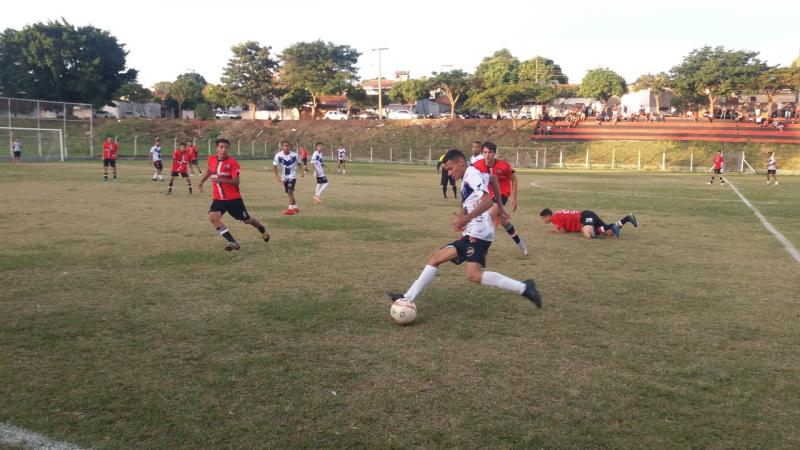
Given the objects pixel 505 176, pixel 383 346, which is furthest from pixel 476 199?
pixel 505 176

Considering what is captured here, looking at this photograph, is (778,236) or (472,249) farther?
(778,236)

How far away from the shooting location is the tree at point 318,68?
82625 millimetres

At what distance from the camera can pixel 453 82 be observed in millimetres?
77938

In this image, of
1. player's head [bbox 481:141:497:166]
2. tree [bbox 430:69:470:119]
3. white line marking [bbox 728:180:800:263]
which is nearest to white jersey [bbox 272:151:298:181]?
player's head [bbox 481:141:497:166]

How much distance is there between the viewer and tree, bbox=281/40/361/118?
82625 millimetres

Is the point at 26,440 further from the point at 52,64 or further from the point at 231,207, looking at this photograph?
the point at 52,64

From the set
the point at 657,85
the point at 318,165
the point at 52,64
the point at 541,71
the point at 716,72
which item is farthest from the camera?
the point at 541,71

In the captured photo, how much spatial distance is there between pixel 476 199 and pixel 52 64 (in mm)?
82172

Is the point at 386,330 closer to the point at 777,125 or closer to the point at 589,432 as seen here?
the point at 589,432

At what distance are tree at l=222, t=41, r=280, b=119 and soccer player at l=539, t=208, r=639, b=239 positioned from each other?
3149 inches

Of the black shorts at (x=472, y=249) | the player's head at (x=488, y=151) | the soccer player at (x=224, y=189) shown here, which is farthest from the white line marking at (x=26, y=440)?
the player's head at (x=488, y=151)

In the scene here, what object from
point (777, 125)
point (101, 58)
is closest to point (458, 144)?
point (777, 125)

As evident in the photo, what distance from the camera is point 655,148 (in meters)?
56.7

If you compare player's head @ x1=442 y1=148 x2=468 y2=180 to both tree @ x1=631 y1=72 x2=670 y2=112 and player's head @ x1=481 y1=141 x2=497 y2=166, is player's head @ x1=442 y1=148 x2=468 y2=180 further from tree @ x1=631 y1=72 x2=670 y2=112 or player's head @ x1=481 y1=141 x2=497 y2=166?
tree @ x1=631 y1=72 x2=670 y2=112
